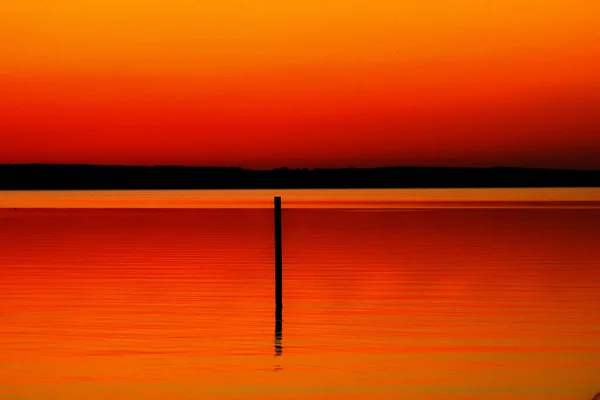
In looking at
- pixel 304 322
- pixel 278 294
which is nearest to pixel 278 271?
pixel 278 294

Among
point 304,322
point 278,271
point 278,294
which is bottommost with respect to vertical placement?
point 304,322

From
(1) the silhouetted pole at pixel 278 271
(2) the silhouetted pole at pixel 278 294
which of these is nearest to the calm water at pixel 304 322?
(2) the silhouetted pole at pixel 278 294

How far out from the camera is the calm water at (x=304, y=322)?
59.3ft

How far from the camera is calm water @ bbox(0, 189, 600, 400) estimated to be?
1806 centimetres

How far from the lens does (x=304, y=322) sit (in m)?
25.3

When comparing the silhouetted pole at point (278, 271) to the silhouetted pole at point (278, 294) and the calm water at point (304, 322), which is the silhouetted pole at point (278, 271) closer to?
the silhouetted pole at point (278, 294)

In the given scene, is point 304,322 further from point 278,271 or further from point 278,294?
point 278,271

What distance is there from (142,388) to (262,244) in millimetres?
36502

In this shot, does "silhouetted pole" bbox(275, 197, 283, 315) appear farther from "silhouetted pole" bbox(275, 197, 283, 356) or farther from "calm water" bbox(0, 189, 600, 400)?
"calm water" bbox(0, 189, 600, 400)

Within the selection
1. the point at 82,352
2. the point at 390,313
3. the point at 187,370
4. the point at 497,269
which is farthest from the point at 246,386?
the point at 497,269

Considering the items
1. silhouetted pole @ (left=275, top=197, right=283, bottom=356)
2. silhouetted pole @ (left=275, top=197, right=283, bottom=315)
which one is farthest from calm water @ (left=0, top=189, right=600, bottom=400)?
silhouetted pole @ (left=275, top=197, right=283, bottom=315)

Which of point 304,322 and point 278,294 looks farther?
point 278,294

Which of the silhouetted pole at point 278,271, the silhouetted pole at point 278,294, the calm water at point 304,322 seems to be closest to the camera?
the calm water at point 304,322

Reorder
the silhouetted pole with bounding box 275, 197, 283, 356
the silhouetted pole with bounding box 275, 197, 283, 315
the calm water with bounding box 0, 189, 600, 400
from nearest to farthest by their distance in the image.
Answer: the calm water with bounding box 0, 189, 600, 400 < the silhouetted pole with bounding box 275, 197, 283, 356 < the silhouetted pole with bounding box 275, 197, 283, 315
